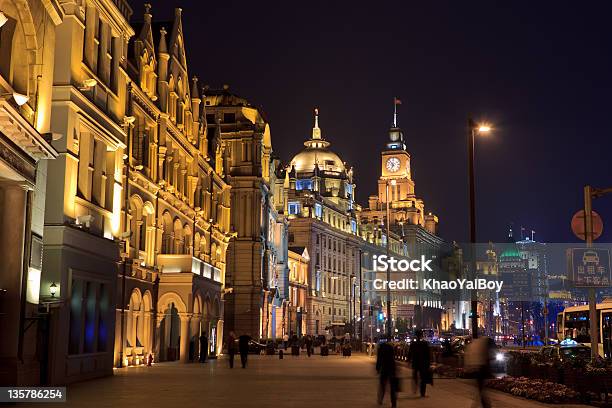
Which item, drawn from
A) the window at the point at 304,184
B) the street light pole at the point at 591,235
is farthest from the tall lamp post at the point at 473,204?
the window at the point at 304,184

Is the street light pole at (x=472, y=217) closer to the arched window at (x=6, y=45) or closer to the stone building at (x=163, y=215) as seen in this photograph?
the stone building at (x=163, y=215)

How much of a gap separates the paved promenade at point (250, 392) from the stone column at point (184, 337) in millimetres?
10650

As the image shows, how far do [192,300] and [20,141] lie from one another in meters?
25.2

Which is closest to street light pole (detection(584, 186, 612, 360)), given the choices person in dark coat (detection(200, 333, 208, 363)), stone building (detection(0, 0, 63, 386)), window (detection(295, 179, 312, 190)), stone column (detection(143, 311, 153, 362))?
stone building (detection(0, 0, 63, 386))

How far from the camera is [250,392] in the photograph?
82.3ft

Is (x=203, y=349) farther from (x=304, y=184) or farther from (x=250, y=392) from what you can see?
(x=304, y=184)

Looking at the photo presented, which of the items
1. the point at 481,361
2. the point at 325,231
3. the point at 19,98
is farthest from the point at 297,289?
the point at 481,361

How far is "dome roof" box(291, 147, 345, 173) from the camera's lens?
17125 cm

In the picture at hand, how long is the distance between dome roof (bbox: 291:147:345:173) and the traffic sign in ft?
470

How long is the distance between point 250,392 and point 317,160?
5829 inches

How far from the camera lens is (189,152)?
52.6 metres

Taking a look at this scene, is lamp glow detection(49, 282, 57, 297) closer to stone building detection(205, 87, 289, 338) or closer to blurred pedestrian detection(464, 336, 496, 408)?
blurred pedestrian detection(464, 336, 496, 408)

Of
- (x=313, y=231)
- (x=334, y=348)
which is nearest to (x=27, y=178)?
(x=334, y=348)

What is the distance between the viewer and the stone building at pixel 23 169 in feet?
68.3
